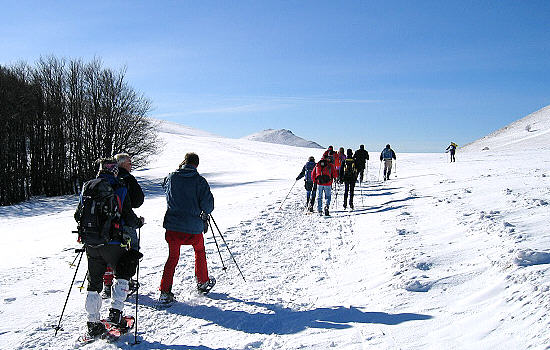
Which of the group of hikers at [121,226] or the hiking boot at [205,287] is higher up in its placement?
the group of hikers at [121,226]

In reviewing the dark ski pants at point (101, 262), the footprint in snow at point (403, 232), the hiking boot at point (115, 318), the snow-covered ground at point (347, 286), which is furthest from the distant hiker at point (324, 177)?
the hiking boot at point (115, 318)

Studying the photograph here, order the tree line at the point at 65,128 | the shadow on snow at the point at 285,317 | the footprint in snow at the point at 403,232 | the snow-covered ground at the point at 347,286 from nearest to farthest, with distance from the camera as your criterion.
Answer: the snow-covered ground at the point at 347,286
the shadow on snow at the point at 285,317
the footprint in snow at the point at 403,232
the tree line at the point at 65,128

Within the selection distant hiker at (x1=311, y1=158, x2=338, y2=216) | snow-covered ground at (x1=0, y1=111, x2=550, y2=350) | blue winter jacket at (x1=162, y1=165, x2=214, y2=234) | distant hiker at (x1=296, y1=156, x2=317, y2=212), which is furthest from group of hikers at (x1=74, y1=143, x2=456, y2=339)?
distant hiker at (x1=296, y1=156, x2=317, y2=212)

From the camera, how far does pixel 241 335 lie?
14.5 feet

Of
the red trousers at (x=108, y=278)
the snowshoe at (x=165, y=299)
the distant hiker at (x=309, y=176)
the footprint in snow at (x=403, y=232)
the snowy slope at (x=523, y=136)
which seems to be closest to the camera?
the snowshoe at (x=165, y=299)

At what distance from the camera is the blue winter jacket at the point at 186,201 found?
5391 mm

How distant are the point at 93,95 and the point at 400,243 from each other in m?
30.9

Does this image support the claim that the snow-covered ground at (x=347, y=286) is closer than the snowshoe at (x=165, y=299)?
Yes

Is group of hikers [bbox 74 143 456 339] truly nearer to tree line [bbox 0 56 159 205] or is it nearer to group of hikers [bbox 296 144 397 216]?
group of hikers [bbox 296 144 397 216]

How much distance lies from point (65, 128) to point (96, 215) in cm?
3243

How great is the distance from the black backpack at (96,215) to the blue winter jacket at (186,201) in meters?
1.23

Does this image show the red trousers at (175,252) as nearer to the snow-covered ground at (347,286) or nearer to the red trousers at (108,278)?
the snow-covered ground at (347,286)

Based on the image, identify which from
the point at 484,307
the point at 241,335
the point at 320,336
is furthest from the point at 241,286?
the point at 484,307

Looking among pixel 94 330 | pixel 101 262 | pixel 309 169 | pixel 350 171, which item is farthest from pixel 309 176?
pixel 94 330
